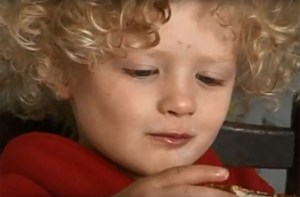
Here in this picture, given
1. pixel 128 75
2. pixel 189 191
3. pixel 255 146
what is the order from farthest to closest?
pixel 255 146, pixel 128 75, pixel 189 191

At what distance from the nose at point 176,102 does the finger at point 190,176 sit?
88 millimetres

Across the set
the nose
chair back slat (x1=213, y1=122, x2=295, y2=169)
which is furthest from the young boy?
chair back slat (x1=213, y1=122, x2=295, y2=169)

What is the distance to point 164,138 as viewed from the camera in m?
0.71

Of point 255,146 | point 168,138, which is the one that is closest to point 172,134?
A: point 168,138

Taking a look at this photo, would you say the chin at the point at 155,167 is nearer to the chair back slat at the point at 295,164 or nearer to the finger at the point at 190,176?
the finger at the point at 190,176

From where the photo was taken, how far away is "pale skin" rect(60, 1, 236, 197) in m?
0.69

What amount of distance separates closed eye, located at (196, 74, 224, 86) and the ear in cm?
12

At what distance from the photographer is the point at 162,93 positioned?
69 centimetres

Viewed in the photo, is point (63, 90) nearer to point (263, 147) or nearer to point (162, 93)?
point (162, 93)

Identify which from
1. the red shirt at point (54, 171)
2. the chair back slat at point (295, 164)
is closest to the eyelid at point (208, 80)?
the red shirt at point (54, 171)

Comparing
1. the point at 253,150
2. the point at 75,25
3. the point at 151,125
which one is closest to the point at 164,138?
the point at 151,125

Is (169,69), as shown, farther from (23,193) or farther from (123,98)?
(23,193)

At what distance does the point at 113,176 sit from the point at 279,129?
0.83 ft

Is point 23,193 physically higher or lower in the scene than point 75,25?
lower
